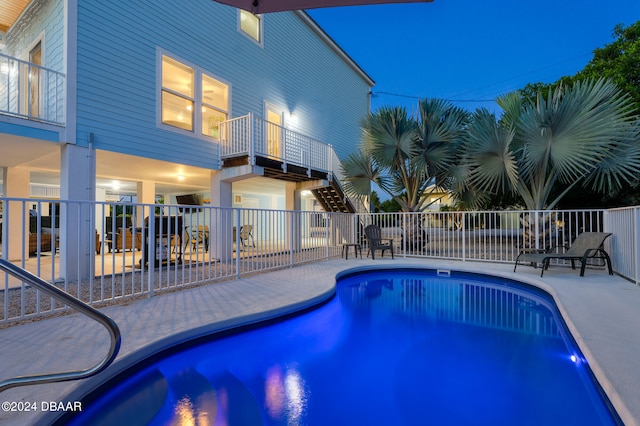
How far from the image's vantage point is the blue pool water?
2.31 meters

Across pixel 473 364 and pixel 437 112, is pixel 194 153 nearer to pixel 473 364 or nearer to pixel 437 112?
pixel 437 112

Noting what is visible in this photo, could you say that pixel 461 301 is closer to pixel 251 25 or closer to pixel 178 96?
pixel 178 96

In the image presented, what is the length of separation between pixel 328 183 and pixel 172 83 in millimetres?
5598

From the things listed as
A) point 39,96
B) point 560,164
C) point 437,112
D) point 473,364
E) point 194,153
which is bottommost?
point 473,364

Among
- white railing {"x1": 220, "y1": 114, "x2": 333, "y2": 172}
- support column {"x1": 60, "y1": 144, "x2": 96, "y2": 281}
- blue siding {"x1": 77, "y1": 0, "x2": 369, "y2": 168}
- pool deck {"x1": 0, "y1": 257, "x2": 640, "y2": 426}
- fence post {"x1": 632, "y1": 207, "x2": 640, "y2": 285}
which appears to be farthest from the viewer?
white railing {"x1": 220, "y1": 114, "x2": 333, "y2": 172}

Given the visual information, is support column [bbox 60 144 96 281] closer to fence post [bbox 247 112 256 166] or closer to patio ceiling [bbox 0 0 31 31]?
fence post [bbox 247 112 256 166]

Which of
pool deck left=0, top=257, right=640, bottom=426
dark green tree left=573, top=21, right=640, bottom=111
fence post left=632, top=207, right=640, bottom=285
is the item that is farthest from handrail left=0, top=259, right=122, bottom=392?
dark green tree left=573, top=21, right=640, bottom=111

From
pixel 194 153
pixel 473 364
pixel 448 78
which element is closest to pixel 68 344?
pixel 473 364

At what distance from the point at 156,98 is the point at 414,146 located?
6902mm

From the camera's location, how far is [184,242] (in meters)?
6.95

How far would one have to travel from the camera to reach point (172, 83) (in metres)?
8.41

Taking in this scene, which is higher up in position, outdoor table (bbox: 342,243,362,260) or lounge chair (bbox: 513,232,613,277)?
lounge chair (bbox: 513,232,613,277)

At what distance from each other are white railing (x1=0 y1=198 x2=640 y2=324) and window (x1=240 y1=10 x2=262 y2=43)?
597cm

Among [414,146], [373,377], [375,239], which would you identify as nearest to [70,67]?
[373,377]
